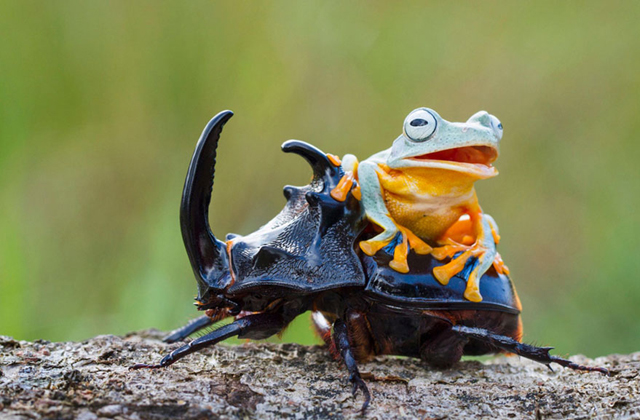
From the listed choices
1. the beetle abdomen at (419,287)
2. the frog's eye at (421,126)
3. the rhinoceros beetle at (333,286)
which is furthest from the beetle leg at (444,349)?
the frog's eye at (421,126)

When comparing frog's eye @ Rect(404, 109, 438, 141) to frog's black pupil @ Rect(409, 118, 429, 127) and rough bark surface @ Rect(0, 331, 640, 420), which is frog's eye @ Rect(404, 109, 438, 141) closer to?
frog's black pupil @ Rect(409, 118, 429, 127)

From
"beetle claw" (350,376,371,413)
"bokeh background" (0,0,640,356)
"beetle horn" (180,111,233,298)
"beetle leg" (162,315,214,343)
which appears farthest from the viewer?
"bokeh background" (0,0,640,356)

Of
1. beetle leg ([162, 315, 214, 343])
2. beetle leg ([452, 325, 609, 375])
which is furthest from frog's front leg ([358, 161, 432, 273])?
beetle leg ([162, 315, 214, 343])

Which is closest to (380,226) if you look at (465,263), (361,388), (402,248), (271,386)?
(402,248)

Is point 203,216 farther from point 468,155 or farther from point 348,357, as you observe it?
point 468,155

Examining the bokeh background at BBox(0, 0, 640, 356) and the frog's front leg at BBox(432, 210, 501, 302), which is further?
the bokeh background at BBox(0, 0, 640, 356)

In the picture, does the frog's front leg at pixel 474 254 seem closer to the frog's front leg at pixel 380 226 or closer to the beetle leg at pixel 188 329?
the frog's front leg at pixel 380 226
